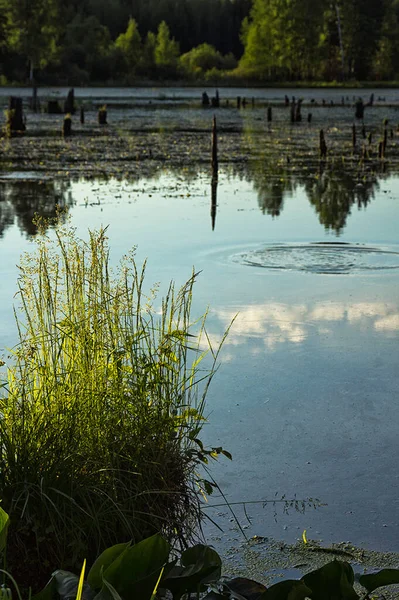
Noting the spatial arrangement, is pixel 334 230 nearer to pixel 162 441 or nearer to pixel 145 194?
pixel 145 194

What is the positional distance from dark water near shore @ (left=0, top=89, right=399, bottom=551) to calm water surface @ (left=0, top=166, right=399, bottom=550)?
0.01m

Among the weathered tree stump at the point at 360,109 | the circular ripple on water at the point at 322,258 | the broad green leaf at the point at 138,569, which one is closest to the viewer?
the broad green leaf at the point at 138,569

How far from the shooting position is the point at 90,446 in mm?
4281

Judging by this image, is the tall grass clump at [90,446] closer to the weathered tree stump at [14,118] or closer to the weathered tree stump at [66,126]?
the weathered tree stump at [66,126]

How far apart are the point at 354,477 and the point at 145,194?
12.4 meters

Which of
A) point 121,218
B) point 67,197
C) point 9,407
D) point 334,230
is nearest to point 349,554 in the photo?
point 9,407

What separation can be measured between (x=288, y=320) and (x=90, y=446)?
4.14 meters

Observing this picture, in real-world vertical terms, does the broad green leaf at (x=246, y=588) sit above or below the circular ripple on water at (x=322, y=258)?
above

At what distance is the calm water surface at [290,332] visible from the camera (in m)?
4.99

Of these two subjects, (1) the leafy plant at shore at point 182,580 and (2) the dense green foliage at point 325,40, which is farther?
(2) the dense green foliage at point 325,40

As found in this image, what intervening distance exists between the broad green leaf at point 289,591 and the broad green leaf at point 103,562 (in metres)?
0.52

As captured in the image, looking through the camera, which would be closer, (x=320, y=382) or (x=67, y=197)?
(x=320, y=382)

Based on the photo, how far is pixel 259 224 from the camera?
13.8 metres

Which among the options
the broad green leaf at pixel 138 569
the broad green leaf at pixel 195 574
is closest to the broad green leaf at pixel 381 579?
the broad green leaf at pixel 195 574
